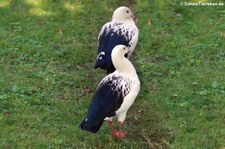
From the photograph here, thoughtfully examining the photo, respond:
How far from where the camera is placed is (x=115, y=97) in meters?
6.66

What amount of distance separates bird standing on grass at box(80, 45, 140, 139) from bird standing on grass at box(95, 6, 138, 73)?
1.03 metres

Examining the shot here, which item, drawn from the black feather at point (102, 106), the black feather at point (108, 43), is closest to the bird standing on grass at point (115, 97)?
the black feather at point (102, 106)

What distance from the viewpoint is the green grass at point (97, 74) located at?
702 centimetres

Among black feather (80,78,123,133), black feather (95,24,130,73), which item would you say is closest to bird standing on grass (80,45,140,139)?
black feather (80,78,123,133)

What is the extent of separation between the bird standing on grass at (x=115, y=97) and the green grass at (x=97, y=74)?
1.60 ft

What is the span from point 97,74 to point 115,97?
2755 millimetres

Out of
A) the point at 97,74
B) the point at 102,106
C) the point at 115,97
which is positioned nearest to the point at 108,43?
the point at 97,74

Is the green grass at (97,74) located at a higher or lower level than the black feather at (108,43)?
lower

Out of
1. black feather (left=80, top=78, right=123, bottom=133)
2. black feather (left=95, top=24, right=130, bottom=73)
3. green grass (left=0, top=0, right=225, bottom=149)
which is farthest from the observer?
black feather (left=95, top=24, right=130, bottom=73)

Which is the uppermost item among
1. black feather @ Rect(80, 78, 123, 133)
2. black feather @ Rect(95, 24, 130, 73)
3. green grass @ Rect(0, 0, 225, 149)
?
black feather @ Rect(95, 24, 130, 73)

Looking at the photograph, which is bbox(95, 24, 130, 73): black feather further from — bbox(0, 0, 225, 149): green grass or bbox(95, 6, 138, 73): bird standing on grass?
bbox(0, 0, 225, 149): green grass

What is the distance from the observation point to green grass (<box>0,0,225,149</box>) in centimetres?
702

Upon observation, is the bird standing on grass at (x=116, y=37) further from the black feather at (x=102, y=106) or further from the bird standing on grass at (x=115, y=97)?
the black feather at (x=102, y=106)

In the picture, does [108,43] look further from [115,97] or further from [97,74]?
[115,97]
